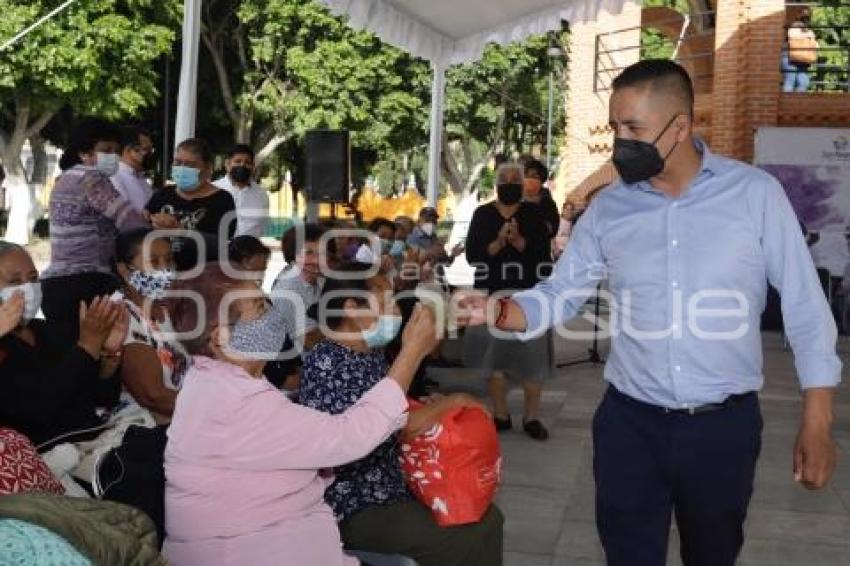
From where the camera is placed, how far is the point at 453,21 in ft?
Result: 37.8

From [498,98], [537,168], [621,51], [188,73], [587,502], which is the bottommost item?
[587,502]

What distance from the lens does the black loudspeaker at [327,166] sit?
40.9 ft

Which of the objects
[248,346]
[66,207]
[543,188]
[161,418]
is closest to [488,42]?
[543,188]

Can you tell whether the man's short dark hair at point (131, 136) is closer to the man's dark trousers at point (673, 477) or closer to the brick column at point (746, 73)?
the man's dark trousers at point (673, 477)

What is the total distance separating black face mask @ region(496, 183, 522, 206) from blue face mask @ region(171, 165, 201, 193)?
6.63 feet

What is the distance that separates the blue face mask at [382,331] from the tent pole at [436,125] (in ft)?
30.9

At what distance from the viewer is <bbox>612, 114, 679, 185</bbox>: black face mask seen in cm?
300

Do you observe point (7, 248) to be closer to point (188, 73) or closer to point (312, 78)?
point (188, 73)

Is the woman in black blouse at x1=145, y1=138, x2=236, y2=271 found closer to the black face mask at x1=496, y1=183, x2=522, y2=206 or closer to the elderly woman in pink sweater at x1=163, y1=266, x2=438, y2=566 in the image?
the black face mask at x1=496, y1=183, x2=522, y2=206

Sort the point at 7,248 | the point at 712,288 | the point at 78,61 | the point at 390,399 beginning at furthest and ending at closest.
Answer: the point at 78,61 → the point at 7,248 → the point at 712,288 → the point at 390,399

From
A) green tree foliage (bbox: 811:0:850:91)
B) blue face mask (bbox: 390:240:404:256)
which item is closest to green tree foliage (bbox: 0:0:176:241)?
green tree foliage (bbox: 811:0:850:91)

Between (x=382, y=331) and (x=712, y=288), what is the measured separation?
1010mm

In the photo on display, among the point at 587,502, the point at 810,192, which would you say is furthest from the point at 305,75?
the point at 587,502

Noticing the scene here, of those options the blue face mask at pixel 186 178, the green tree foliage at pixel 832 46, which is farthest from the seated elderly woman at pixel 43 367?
the green tree foliage at pixel 832 46
